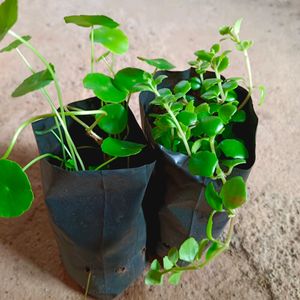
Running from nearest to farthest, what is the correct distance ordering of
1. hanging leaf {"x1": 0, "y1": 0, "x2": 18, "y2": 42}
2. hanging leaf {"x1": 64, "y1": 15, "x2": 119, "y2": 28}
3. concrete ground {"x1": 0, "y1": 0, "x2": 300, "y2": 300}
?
hanging leaf {"x1": 0, "y1": 0, "x2": 18, "y2": 42} → hanging leaf {"x1": 64, "y1": 15, "x2": 119, "y2": 28} → concrete ground {"x1": 0, "y1": 0, "x2": 300, "y2": 300}

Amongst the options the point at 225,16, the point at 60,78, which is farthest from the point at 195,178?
the point at 225,16

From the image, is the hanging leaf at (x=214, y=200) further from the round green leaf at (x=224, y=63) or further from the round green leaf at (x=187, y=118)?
the round green leaf at (x=224, y=63)

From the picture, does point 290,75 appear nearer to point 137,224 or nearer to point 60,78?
point 60,78

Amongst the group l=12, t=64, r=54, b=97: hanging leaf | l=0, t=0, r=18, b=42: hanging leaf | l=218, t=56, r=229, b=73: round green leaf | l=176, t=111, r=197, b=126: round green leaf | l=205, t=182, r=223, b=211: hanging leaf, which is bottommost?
l=205, t=182, r=223, b=211: hanging leaf

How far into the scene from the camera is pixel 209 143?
0.67 m

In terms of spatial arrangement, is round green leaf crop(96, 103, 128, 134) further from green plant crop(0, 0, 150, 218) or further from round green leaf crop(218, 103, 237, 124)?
round green leaf crop(218, 103, 237, 124)

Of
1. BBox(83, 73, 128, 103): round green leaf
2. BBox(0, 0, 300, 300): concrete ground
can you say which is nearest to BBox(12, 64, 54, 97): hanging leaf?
BBox(83, 73, 128, 103): round green leaf

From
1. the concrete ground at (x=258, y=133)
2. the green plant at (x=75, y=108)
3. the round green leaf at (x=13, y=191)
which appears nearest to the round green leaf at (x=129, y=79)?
the green plant at (x=75, y=108)

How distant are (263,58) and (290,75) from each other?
124 mm

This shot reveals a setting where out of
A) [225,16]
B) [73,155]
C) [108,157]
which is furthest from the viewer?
[225,16]

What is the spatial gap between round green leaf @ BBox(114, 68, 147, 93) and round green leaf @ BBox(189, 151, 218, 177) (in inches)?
6.0

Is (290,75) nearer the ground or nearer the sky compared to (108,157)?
nearer the ground

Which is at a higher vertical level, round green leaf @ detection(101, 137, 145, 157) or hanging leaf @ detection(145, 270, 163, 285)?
round green leaf @ detection(101, 137, 145, 157)

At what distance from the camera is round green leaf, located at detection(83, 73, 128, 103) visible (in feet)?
2.06
